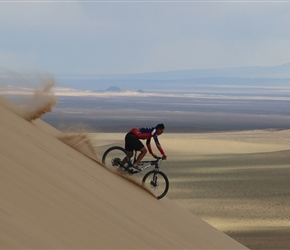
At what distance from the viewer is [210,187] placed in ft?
72.4

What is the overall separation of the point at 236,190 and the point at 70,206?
16103 mm

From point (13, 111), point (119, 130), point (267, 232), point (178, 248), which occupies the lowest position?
point (178, 248)

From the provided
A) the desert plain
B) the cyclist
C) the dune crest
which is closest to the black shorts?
the cyclist

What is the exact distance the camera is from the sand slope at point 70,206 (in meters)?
4.82

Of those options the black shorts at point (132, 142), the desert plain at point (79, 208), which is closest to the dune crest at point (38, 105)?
the desert plain at point (79, 208)

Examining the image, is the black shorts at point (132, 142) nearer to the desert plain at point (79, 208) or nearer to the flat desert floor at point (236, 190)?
the desert plain at point (79, 208)

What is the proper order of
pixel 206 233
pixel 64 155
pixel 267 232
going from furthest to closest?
pixel 267 232, pixel 206 233, pixel 64 155

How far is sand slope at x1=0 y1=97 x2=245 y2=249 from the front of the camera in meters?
4.82

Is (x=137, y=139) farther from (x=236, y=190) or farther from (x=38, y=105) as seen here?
(x=236, y=190)

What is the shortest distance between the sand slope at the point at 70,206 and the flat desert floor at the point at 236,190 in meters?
1.80

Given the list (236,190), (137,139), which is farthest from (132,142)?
(236,190)

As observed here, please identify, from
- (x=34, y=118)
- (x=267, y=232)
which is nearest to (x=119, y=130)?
(x=267, y=232)

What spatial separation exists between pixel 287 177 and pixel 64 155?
1698cm

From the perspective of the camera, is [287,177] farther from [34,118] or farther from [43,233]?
[43,233]
